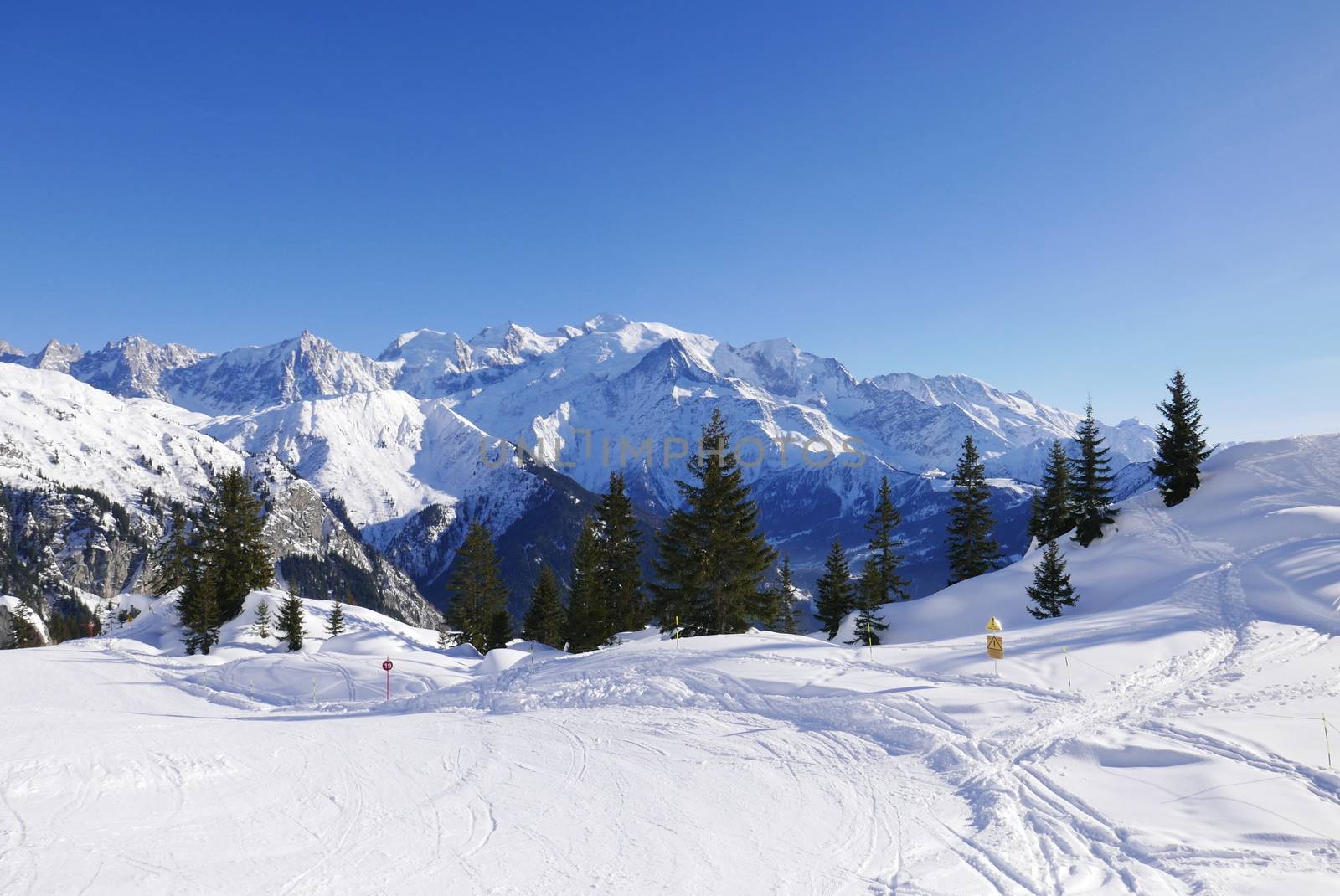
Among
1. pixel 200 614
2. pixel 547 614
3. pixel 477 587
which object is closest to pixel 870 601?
pixel 547 614

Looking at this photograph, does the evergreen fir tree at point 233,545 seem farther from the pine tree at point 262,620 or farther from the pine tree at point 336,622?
the pine tree at point 336,622

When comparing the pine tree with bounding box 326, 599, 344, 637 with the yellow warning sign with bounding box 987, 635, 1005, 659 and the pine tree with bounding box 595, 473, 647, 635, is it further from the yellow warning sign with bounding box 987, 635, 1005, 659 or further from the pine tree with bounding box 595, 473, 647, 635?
the yellow warning sign with bounding box 987, 635, 1005, 659

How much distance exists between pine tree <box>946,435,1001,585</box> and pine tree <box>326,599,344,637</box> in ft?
145

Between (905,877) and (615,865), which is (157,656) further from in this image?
(905,877)

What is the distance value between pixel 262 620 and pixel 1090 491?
54222 millimetres

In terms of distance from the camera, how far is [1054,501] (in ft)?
159

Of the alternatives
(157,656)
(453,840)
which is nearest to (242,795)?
(453,840)

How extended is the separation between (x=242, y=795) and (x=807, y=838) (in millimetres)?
9036

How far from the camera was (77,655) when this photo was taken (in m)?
31.3

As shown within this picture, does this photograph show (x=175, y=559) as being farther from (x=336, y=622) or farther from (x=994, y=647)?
(x=994, y=647)

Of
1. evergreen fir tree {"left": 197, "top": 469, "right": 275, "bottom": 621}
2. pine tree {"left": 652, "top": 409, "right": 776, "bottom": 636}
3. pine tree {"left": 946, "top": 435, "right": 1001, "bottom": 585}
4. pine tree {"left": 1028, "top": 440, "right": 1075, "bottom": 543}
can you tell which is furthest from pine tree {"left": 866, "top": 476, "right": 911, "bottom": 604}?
evergreen fir tree {"left": 197, "top": 469, "right": 275, "bottom": 621}

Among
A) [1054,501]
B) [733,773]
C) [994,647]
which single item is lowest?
[733,773]

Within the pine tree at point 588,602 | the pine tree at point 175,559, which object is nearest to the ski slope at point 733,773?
the pine tree at point 588,602

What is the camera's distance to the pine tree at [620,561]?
44.6m
